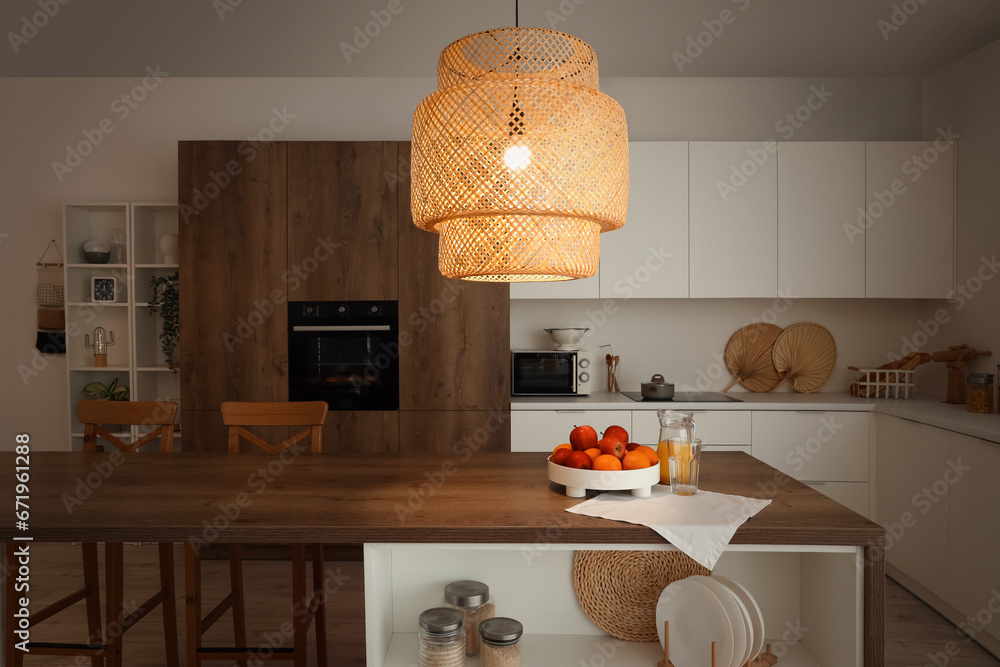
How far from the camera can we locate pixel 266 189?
3.49 m

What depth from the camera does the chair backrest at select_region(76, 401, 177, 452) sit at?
90.8 inches

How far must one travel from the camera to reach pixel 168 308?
3.90 metres

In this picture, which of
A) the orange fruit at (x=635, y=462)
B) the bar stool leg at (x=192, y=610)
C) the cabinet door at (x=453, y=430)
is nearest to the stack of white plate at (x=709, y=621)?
the orange fruit at (x=635, y=462)

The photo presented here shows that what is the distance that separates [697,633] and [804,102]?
136 inches

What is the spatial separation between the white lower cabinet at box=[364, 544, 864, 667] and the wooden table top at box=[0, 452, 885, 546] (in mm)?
128

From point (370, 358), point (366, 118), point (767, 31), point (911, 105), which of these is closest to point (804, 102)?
point (911, 105)

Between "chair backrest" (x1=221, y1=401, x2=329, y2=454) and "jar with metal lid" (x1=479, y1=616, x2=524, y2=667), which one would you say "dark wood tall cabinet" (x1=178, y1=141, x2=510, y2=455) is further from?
"jar with metal lid" (x1=479, y1=616, x2=524, y2=667)

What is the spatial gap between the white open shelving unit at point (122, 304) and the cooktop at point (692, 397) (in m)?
2.76

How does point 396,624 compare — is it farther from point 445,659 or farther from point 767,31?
point 767,31

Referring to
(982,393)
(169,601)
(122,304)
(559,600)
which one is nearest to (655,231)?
(982,393)

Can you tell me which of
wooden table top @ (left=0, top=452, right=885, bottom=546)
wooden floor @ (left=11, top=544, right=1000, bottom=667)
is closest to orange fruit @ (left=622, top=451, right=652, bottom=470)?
wooden table top @ (left=0, top=452, right=885, bottom=546)

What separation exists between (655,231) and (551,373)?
99 centimetres

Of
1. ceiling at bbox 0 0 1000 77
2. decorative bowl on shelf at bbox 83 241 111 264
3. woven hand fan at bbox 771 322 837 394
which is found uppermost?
ceiling at bbox 0 0 1000 77

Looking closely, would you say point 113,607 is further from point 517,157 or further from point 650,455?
point 517,157
